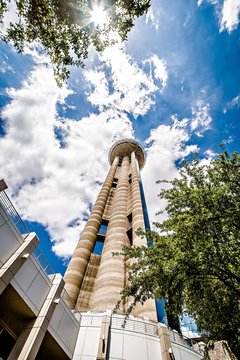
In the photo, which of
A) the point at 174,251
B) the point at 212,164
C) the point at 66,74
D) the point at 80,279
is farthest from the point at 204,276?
the point at 80,279

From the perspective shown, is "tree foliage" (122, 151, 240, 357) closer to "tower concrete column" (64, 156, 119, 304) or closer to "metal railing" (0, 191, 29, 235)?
"metal railing" (0, 191, 29, 235)

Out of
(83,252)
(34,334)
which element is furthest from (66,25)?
(83,252)

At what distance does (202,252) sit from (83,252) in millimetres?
23282

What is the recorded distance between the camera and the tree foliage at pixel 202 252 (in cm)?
1043

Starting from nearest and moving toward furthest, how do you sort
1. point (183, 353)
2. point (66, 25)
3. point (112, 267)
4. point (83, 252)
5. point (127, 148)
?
point (66, 25) → point (183, 353) → point (112, 267) → point (83, 252) → point (127, 148)

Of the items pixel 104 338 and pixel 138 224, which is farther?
pixel 138 224

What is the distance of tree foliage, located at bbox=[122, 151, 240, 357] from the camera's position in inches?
411

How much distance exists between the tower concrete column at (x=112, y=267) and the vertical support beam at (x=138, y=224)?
2281 millimetres

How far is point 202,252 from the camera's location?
399 inches

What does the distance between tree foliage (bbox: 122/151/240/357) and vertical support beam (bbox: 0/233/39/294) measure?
6277 mm

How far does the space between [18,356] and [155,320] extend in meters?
13.2

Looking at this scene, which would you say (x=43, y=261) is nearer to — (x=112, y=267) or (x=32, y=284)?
(x=32, y=284)

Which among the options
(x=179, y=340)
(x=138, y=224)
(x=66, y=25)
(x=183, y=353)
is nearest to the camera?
(x=66, y=25)

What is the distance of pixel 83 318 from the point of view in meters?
15.7
